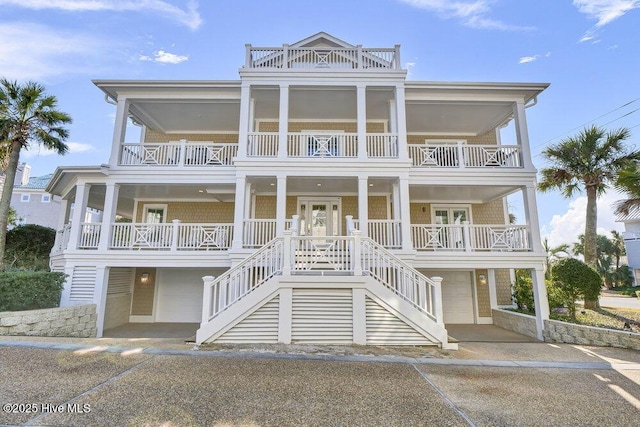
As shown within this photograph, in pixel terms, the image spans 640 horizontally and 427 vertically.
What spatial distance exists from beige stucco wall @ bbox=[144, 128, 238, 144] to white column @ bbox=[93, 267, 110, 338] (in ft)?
20.4

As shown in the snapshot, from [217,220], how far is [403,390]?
10391mm

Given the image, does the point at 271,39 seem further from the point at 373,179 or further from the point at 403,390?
the point at 403,390

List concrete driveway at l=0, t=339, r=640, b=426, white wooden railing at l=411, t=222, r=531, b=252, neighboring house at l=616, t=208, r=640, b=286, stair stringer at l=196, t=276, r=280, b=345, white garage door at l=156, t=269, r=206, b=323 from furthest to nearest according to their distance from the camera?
neighboring house at l=616, t=208, r=640, b=286
white garage door at l=156, t=269, r=206, b=323
white wooden railing at l=411, t=222, r=531, b=252
stair stringer at l=196, t=276, r=280, b=345
concrete driveway at l=0, t=339, r=640, b=426

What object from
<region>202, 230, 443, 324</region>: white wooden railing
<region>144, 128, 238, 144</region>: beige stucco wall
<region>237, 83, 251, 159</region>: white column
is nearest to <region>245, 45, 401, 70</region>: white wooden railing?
<region>237, 83, 251, 159</region>: white column

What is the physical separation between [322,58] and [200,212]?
8180 mm

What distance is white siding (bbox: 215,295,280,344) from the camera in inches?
268

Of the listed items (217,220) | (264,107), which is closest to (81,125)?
(217,220)

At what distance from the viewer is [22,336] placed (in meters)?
6.84

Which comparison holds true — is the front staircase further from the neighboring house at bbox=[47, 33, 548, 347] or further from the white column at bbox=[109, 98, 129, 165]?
the white column at bbox=[109, 98, 129, 165]

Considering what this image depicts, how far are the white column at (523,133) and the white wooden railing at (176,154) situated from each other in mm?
10290

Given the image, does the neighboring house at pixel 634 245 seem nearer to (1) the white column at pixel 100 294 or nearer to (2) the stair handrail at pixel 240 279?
(2) the stair handrail at pixel 240 279

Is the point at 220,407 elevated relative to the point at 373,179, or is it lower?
lower

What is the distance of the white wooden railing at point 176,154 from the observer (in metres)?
10.4

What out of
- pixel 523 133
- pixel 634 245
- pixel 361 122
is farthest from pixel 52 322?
pixel 634 245
